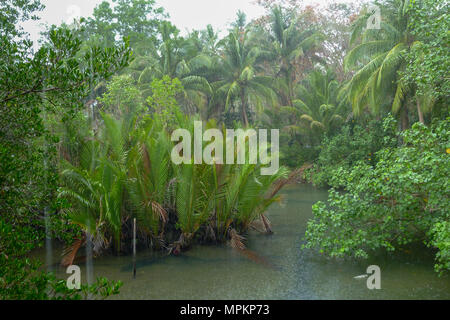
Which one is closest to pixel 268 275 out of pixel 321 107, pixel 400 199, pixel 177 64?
pixel 400 199

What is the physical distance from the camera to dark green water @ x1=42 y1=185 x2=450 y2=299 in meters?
5.21

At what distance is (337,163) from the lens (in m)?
A: 16.0

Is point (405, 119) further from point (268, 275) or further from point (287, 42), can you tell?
point (287, 42)

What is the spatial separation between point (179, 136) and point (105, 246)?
2263 millimetres

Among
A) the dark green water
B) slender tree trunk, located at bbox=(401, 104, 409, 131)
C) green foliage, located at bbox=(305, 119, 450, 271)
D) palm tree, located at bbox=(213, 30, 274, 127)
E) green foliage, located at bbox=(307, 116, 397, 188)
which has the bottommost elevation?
the dark green water

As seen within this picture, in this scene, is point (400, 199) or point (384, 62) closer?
point (400, 199)

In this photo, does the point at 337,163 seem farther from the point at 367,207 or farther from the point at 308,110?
the point at 367,207

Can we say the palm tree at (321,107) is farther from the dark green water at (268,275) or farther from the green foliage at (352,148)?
the dark green water at (268,275)

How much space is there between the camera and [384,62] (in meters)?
11.9

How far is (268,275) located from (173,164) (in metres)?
2.51

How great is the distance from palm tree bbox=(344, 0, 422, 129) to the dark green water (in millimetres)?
6901

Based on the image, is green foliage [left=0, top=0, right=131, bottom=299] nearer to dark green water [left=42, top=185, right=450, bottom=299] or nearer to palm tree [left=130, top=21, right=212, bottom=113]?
dark green water [left=42, top=185, right=450, bottom=299]

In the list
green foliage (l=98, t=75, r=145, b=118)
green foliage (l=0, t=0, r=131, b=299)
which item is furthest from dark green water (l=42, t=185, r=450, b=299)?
green foliage (l=98, t=75, r=145, b=118)

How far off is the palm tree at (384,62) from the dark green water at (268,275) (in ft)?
22.6
